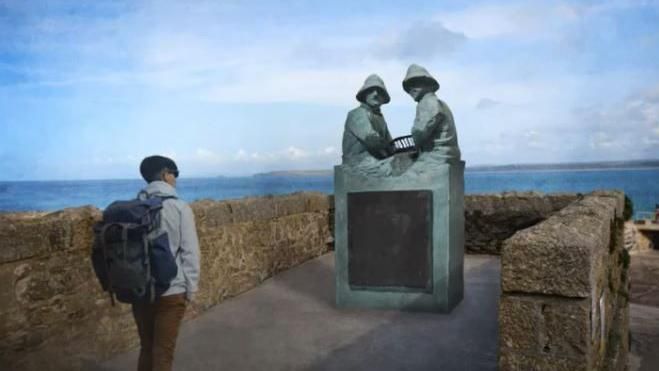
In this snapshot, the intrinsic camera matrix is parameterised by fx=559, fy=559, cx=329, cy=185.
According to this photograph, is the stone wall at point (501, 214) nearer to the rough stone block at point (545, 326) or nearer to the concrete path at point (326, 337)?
the concrete path at point (326, 337)

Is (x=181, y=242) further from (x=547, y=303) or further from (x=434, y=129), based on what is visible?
(x=434, y=129)

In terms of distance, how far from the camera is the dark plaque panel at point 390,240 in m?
5.36

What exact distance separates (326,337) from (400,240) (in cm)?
123

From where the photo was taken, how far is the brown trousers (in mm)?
3045

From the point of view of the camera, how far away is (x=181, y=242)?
10.0 feet

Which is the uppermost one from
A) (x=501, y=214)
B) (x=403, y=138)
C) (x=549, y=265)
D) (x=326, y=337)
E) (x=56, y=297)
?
(x=403, y=138)

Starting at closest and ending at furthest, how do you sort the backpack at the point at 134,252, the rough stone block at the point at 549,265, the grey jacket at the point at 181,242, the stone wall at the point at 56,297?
the rough stone block at the point at 549,265
the backpack at the point at 134,252
the grey jacket at the point at 181,242
the stone wall at the point at 56,297

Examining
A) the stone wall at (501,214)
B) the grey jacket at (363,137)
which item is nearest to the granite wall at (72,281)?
the grey jacket at (363,137)

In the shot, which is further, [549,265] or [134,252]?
[134,252]

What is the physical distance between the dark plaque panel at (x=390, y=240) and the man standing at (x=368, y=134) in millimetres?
305

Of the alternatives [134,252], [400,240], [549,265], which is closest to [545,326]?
[549,265]

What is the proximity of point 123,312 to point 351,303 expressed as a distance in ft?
7.35

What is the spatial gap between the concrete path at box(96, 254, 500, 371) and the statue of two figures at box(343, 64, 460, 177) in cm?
145

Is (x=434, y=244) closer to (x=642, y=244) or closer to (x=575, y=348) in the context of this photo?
(x=575, y=348)
